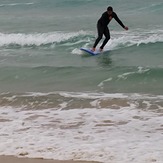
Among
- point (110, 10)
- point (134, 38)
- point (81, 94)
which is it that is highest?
point (110, 10)

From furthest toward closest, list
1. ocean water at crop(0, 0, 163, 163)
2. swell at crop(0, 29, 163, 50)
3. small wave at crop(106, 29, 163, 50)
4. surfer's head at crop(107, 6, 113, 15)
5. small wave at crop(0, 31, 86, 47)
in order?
small wave at crop(0, 31, 86, 47), swell at crop(0, 29, 163, 50), small wave at crop(106, 29, 163, 50), surfer's head at crop(107, 6, 113, 15), ocean water at crop(0, 0, 163, 163)

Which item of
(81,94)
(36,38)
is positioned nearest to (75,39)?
(36,38)

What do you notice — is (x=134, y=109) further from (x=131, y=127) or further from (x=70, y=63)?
(x=70, y=63)

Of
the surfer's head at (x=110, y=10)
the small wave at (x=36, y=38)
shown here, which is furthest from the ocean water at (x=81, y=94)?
the surfer's head at (x=110, y=10)

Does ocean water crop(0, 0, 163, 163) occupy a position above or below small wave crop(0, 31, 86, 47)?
below

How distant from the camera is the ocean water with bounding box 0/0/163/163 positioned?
575 centimetres

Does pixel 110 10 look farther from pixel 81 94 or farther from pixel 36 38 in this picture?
pixel 36 38

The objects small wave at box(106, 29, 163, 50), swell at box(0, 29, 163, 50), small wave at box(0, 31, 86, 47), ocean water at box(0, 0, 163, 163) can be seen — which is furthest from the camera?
small wave at box(0, 31, 86, 47)

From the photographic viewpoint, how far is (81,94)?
9.07 m

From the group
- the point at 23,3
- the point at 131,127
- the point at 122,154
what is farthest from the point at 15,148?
the point at 23,3

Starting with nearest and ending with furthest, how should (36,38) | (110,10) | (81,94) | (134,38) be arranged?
(81,94), (110,10), (134,38), (36,38)

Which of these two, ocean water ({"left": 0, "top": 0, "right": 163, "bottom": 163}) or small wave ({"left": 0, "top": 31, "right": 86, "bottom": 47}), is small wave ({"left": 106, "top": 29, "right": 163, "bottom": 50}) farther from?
small wave ({"left": 0, "top": 31, "right": 86, "bottom": 47})

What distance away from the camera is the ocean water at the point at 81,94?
575cm

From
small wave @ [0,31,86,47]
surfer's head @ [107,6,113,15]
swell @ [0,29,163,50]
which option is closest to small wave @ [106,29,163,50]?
swell @ [0,29,163,50]
